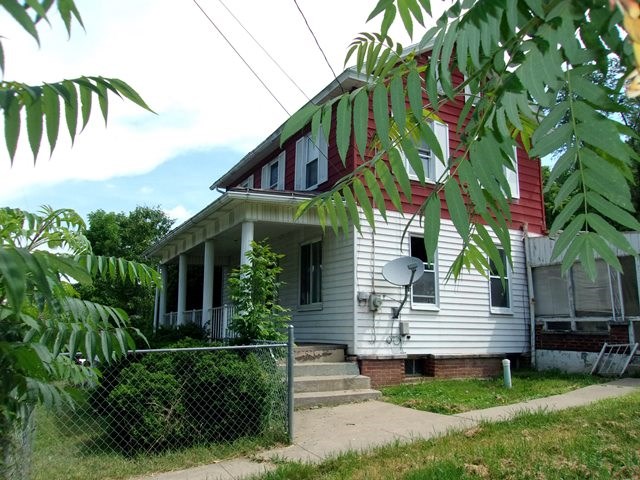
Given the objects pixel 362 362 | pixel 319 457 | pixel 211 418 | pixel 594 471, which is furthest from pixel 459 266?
pixel 362 362

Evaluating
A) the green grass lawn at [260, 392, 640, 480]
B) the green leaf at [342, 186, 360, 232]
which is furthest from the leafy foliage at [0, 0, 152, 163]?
the green grass lawn at [260, 392, 640, 480]

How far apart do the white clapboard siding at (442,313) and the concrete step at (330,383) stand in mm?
953

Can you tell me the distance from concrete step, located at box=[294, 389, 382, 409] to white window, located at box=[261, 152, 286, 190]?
24.8 feet

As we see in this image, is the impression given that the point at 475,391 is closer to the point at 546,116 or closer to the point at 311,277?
the point at 311,277

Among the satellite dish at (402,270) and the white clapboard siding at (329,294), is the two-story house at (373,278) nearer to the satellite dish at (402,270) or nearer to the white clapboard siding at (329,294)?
the white clapboard siding at (329,294)

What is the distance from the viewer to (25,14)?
4.27 ft

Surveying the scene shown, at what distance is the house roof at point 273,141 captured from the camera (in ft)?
37.2

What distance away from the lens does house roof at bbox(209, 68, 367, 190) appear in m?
11.3

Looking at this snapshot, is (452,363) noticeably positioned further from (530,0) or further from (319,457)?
(530,0)

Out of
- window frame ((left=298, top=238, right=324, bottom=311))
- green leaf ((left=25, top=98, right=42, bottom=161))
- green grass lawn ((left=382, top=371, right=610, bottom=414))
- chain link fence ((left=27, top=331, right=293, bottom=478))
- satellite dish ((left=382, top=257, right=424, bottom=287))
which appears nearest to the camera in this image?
green leaf ((left=25, top=98, right=42, bottom=161))

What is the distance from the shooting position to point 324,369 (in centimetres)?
1024

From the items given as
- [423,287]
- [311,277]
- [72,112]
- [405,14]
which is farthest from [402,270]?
[72,112]

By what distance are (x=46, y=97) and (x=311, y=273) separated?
11723 mm

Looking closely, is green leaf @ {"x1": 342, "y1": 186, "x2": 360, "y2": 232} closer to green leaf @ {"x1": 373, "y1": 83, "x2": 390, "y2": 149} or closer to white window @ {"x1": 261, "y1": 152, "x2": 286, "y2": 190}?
green leaf @ {"x1": 373, "y1": 83, "x2": 390, "y2": 149}
